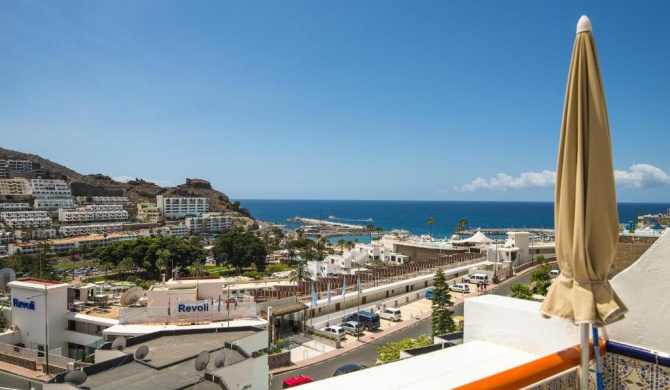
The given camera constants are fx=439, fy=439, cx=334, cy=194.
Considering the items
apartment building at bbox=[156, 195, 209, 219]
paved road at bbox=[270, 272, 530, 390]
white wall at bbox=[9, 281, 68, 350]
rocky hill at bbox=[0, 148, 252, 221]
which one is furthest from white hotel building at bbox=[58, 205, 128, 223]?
paved road at bbox=[270, 272, 530, 390]

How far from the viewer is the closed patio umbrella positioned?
2.99 m

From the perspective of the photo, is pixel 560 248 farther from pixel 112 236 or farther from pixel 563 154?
pixel 112 236

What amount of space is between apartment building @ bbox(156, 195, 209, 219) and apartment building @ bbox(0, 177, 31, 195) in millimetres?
35877

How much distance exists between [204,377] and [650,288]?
32.6 ft

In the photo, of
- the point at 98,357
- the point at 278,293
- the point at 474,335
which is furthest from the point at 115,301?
the point at 474,335

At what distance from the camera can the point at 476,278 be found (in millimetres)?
34594

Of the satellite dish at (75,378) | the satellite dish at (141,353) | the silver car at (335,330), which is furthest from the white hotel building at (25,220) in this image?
the satellite dish at (75,378)

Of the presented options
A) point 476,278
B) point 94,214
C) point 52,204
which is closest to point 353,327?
point 476,278

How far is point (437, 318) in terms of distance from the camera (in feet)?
66.6

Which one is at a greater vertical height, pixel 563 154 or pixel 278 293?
pixel 563 154

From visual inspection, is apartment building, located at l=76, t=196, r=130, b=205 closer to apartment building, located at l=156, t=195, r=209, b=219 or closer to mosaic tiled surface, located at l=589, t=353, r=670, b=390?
apartment building, located at l=156, t=195, r=209, b=219

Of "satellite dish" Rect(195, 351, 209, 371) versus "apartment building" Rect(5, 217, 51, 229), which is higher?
"satellite dish" Rect(195, 351, 209, 371)

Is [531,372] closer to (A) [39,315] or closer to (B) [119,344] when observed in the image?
(B) [119,344]

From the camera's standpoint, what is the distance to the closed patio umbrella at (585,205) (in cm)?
299
